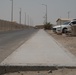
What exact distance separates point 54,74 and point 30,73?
0.79m

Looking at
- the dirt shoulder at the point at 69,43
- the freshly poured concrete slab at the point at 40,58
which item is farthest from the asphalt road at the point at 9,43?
the dirt shoulder at the point at 69,43

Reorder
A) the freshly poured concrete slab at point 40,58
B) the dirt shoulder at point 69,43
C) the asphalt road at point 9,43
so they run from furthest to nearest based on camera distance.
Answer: the dirt shoulder at point 69,43 → the asphalt road at point 9,43 → the freshly poured concrete slab at point 40,58

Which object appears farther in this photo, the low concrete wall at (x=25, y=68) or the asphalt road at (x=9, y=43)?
the asphalt road at (x=9, y=43)

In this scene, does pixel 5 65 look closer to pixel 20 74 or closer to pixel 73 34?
pixel 20 74

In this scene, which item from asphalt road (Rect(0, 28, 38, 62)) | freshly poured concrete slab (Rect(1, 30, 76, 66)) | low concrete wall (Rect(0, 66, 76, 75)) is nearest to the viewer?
low concrete wall (Rect(0, 66, 76, 75))

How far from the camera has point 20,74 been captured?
339 inches

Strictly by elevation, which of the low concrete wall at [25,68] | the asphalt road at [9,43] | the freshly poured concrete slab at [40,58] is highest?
the asphalt road at [9,43]

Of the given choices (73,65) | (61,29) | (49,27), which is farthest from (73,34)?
(49,27)

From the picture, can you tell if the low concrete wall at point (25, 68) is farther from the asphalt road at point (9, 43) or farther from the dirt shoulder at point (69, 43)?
the dirt shoulder at point (69, 43)

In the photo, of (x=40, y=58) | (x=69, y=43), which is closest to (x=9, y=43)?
(x=69, y=43)

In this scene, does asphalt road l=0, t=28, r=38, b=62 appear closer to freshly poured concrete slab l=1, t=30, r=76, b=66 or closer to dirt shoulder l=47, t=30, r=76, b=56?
freshly poured concrete slab l=1, t=30, r=76, b=66

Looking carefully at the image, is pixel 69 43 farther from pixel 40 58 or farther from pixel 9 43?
pixel 40 58

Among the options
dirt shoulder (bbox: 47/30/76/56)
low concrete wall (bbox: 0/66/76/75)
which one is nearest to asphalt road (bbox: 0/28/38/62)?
low concrete wall (bbox: 0/66/76/75)

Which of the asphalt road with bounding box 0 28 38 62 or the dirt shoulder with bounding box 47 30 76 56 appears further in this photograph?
the dirt shoulder with bounding box 47 30 76 56
